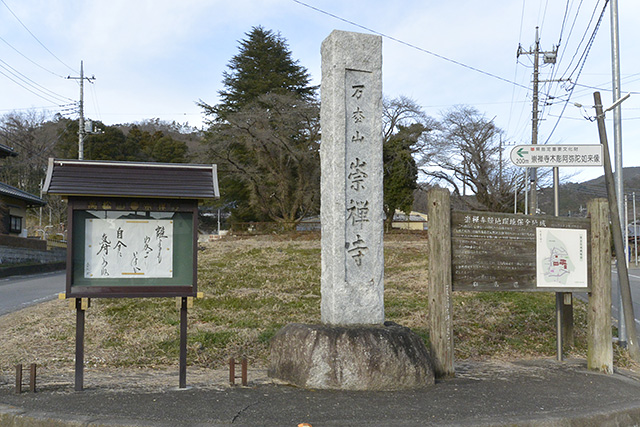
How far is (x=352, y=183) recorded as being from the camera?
6.10m

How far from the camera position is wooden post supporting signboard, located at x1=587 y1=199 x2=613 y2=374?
6.79 m

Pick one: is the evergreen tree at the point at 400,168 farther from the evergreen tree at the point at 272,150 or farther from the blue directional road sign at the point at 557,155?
the blue directional road sign at the point at 557,155

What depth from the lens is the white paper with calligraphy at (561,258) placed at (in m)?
6.84

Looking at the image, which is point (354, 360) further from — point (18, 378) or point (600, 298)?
point (600, 298)

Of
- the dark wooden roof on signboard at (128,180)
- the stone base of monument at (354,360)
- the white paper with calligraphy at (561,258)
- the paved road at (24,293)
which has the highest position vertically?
the dark wooden roof on signboard at (128,180)

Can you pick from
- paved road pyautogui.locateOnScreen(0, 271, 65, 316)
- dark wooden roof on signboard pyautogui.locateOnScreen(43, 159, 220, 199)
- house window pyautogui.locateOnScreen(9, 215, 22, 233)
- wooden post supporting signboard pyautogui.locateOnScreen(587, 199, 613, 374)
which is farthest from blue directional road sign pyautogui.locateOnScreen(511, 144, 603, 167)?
house window pyautogui.locateOnScreen(9, 215, 22, 233)

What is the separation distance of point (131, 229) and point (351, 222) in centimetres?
238

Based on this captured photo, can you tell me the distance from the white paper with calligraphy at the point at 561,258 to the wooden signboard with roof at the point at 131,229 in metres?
4.22

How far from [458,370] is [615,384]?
5.69 ft

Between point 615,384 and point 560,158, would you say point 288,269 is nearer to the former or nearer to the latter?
point 560,158

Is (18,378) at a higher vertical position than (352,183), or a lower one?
lower

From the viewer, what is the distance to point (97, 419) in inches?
168

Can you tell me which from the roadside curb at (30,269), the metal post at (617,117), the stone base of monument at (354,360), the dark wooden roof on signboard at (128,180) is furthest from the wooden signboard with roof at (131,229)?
the roadside curb at (30,269)

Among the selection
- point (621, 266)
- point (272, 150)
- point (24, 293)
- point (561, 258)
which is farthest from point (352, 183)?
point (272, 150)
